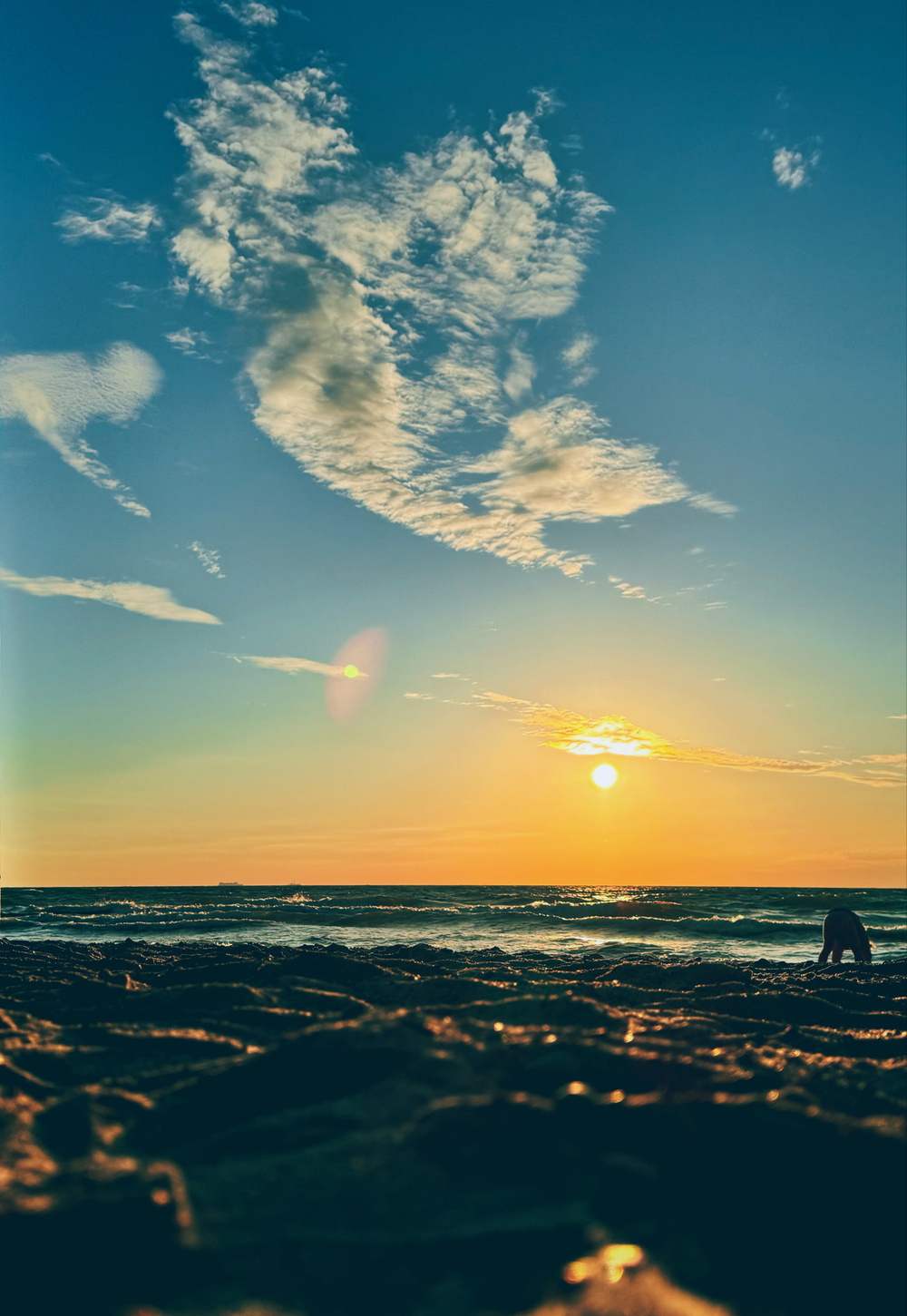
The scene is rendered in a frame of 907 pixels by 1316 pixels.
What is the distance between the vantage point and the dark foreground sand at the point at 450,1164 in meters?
1.93

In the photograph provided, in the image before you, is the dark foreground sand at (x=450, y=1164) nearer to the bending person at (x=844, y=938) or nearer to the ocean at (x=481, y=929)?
the bending person at (x=844, y=938)

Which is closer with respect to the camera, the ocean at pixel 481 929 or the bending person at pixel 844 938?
the bending person at pixel 844 938

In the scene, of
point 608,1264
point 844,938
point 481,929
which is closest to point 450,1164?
point 608,1264

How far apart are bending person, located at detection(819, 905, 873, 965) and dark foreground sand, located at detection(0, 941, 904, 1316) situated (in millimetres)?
7024

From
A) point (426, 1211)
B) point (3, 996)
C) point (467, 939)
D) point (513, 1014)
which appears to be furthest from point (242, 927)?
point (426, 1211)

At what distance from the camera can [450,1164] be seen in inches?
98.0

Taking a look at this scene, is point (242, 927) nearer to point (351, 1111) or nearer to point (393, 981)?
point (393, 981)

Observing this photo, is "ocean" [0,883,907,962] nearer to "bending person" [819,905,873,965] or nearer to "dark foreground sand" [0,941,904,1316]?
"bending person" [819,905,873,965]

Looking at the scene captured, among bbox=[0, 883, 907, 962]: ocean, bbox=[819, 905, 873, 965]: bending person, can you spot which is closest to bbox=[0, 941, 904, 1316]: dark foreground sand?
bbox=[819, 905, 873, 965]: bending person

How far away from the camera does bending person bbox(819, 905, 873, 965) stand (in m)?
10.6

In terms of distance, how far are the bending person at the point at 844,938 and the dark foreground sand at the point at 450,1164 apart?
702 centimetres

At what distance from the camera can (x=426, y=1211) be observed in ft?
7.36

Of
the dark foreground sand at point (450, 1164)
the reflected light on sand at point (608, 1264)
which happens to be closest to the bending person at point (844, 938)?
the dark foreground sand at point (450, 1164)

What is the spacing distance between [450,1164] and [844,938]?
10142mm
